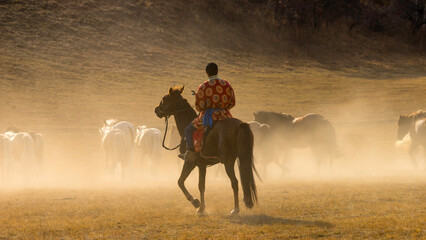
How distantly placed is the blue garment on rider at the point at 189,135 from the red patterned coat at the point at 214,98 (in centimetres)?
19

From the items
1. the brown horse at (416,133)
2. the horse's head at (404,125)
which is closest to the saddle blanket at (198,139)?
the brown horse at (416,133)

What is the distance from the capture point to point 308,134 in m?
23.8

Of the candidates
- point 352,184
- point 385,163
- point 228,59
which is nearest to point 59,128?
point 385,163

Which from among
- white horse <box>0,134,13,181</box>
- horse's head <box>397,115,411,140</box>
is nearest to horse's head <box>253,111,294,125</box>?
horse's head <box>397,115,411,140</box>

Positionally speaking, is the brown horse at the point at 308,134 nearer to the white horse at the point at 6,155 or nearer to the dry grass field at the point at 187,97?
the dry grass field at the point at 187,97

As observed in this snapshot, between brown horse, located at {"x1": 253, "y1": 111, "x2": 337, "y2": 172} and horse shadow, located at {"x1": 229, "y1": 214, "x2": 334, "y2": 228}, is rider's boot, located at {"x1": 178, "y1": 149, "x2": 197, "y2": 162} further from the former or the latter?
brown horse, located at {"x1": 253, "y1": 111, "x2": 337, "y2": 172}

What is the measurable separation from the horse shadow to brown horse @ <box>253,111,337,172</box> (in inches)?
512

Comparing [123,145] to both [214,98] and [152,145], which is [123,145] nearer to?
[152,145]

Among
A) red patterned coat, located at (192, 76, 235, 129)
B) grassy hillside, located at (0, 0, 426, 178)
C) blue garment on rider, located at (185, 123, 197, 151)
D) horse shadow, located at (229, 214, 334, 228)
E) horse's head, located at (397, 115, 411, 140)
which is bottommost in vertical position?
horse shadow, located at (229, 214, 334, 228)

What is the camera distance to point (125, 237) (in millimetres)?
9375

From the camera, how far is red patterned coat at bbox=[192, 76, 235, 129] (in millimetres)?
11570

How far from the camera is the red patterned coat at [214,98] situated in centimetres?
1157

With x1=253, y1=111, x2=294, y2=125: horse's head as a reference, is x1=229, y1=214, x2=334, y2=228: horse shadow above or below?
below

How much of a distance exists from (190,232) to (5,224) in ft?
11.2
